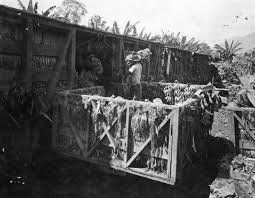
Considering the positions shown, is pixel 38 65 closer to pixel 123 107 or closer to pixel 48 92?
pixel 48 92

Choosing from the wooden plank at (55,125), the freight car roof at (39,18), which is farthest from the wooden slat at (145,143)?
the freight car roof at (39,18)

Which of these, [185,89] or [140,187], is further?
[185,89]

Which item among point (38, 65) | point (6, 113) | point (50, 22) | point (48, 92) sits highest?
point (50, 22)

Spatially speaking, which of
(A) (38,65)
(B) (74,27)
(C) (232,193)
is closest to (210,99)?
(C) (232,193)

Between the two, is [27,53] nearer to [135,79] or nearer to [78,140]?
[78,140]

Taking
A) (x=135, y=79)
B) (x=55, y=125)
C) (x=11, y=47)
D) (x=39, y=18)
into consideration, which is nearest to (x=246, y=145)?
(x=135, y=79)

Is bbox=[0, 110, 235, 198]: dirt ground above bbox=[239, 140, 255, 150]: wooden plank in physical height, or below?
below

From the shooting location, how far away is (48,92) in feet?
25.7

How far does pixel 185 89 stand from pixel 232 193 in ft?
17.0

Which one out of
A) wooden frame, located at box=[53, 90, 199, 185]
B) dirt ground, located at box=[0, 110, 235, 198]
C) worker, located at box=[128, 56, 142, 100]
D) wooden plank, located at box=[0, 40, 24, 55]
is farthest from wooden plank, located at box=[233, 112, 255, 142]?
wooden plank, located at box=[0, 40, 24, 55]

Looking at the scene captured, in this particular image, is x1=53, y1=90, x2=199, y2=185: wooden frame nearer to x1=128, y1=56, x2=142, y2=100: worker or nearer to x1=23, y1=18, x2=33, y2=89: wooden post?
x1=23, y1=18, x2=33, y2=89: wooden post

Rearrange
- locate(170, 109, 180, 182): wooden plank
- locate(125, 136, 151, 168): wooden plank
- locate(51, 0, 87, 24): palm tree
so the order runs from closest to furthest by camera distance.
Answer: locate(170, 109, 180, 182): wooden plank, locate(125, 136, 151, 168): wooden plank, locate(51, 0, 87, 24): palm tree

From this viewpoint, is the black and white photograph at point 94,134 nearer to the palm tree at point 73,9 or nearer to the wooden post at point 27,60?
the wooden post at point 27,60

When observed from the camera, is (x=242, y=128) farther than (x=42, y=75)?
No
